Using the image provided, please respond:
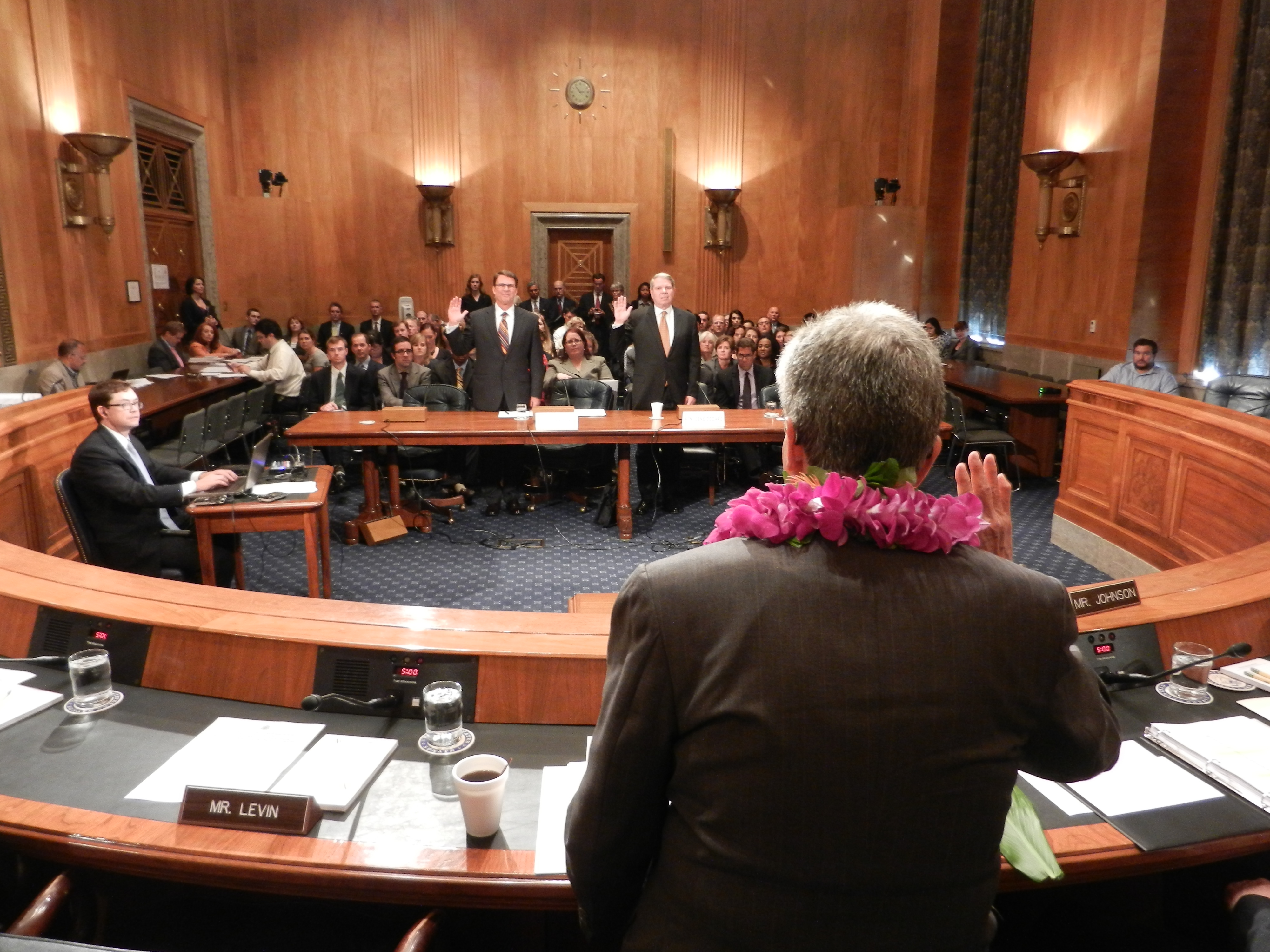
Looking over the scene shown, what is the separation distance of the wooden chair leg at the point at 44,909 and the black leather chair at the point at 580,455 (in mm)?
4695

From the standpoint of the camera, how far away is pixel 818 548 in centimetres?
103

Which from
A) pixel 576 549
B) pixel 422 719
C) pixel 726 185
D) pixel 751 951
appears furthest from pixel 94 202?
pixel 751 951

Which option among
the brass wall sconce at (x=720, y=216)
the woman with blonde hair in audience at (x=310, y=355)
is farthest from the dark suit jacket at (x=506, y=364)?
the brass wall sconce at (x=720, y=216)

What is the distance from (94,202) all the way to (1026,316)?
873 centimetres

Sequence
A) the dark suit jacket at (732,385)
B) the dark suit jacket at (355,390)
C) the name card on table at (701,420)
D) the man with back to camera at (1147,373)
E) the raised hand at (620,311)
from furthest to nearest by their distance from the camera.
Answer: the raised hand at (620,311)
the dark suit jacket at (732,385)
the dark suit jacket at (355,390)
the man with back to camera at (1147,373)
the name card on table at (701,420)

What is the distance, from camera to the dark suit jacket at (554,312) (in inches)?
445

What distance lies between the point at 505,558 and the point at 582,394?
166 cm

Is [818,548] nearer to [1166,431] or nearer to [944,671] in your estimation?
[944,671]

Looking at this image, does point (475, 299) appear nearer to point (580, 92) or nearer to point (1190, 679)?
point (580, 92)

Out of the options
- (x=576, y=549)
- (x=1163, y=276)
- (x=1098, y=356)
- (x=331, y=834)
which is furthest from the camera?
(x=1098, y=356)

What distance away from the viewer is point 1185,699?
81.2 inches

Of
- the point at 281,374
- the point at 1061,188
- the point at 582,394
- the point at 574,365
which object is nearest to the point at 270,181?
the point at 281,374

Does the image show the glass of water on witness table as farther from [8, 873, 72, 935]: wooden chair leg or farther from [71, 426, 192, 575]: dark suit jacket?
[71, 426, 192, 575]: dark suit jacket

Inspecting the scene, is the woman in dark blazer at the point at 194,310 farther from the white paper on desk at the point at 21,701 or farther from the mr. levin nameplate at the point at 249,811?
the mr. levin nameplate at the point at 249,811
